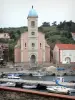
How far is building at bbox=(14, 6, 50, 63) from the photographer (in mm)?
41500

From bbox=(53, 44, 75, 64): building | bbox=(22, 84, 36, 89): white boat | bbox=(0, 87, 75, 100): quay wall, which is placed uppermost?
bbox=(53, 44, 75, 64): building

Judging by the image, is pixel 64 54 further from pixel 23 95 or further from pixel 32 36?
pixel 23 95

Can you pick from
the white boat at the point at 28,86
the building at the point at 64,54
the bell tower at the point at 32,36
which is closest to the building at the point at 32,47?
the bell tower at the point at 32,36

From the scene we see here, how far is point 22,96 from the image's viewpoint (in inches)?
193

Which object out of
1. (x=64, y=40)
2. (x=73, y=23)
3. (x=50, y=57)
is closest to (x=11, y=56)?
(x=50, y=57)

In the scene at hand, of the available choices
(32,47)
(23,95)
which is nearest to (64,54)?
(32,47)

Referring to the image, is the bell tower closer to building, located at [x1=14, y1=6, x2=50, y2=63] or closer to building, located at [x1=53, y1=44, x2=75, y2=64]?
building, located at [x1=14, y1=6, x2=50, y2=63]

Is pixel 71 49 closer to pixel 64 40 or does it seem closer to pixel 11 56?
pixel 11 56

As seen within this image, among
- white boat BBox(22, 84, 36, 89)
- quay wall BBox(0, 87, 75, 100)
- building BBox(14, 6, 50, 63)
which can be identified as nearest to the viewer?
quay wall BBox(0, 87, 75, 100)

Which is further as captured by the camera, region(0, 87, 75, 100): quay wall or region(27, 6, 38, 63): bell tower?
region(27, 6, 38, 63): bell tower

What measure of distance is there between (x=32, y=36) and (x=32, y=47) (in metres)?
1.40

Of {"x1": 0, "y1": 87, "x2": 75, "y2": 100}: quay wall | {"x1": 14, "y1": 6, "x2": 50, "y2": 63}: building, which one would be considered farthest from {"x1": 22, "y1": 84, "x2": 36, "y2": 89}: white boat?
{"x1": 0, "y1": 87, "x2": 75, "y2": 100}: quay wall

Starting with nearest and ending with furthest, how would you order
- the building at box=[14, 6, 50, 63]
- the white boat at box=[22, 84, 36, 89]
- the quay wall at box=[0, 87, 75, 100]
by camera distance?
1. the quay wall at box=[0, 87, 75, 100]
2. the white boat at box=[22, 84, 36, 89]
3. the building at box=[14, 6, 50, 63]

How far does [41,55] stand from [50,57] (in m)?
3.53
